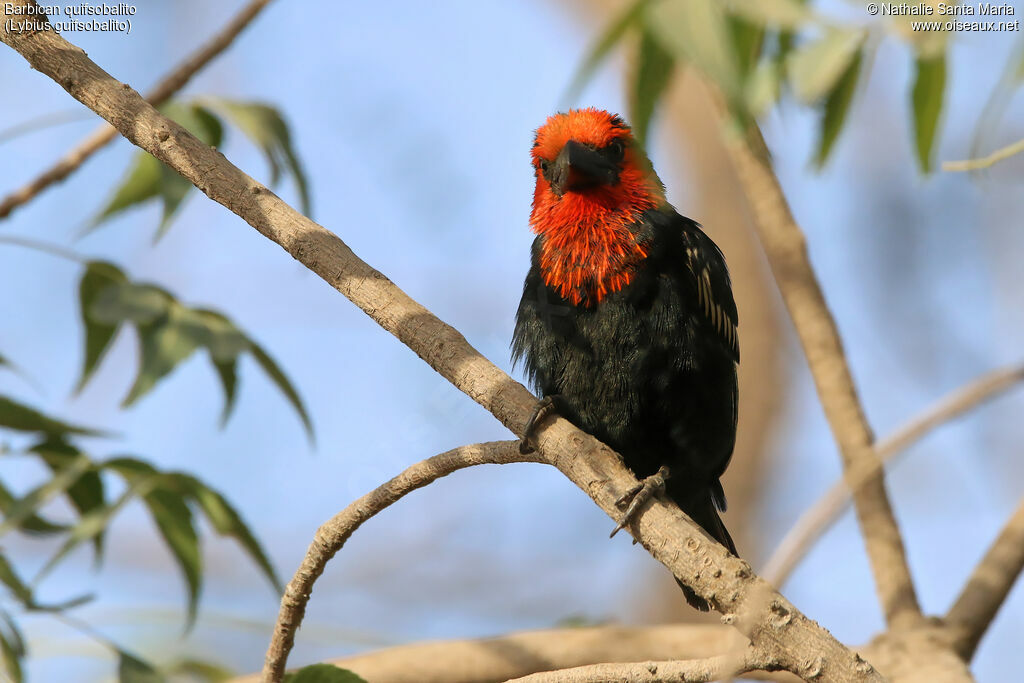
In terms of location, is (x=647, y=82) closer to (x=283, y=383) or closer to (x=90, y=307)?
(x=283, y=383)

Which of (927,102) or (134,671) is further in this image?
(134,671)

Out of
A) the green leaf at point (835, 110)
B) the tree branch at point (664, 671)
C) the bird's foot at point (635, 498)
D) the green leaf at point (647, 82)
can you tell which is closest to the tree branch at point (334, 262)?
the bird's foot at point (635, 498)

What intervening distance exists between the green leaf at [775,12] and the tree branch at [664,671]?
35.9 inches

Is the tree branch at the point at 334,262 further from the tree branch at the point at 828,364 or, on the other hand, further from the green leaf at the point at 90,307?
the tree branch at the point at 828,364

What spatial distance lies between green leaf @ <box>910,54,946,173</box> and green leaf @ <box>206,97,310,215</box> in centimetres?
185

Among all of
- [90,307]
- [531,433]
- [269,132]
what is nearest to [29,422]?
[90,307]

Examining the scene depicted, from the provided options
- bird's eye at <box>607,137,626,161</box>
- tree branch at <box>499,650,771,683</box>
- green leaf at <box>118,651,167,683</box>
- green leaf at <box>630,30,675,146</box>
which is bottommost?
tree branch at <box>499,650,771,683</box>

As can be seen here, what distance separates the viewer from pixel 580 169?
8.35ft

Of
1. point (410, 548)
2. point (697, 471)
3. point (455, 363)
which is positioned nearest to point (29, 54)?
point (455, 363)

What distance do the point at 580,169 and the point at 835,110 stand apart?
65 cm

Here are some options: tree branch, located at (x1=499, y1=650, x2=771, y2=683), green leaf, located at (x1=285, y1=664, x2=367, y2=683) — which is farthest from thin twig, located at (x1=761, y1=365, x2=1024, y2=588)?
green leaf, located at (x1=285, y1=664, x2=367, y2=683)

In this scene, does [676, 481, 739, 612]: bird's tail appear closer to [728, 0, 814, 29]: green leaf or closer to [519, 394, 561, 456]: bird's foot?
[519, 394, 561, 456]: bird's foot

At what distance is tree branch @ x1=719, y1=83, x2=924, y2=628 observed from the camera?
2996 mm

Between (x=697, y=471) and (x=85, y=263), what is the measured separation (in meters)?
Result: 1.84
